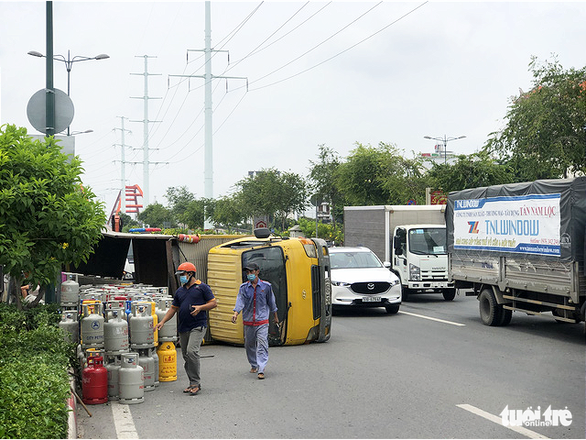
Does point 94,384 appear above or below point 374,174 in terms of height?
below

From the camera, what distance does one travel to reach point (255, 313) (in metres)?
10.5

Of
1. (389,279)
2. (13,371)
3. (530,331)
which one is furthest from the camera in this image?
(389,279)

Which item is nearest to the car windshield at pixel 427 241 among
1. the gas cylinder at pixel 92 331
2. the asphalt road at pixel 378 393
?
the asphalt road at pixel 378 393

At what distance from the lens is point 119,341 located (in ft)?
30.5

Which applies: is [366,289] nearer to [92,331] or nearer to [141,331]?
[141,331]

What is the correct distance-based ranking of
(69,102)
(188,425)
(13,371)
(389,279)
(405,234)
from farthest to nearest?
1. (405,234)
2. (389,279)
3. (69,102)
4. (188,425)
5. (13,371)

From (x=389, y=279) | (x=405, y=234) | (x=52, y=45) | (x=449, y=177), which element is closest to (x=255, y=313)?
(x=52, y=45)

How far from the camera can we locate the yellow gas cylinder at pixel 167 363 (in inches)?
402

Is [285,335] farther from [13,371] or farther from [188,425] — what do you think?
[13,371]

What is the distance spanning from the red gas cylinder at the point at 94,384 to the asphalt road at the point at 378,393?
0.14 m

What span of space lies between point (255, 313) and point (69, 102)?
5.41 m

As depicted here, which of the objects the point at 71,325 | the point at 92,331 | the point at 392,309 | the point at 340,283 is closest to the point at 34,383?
the point at 92,331

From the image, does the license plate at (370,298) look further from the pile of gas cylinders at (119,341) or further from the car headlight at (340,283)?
the pile of gas cylinders at (119,341)

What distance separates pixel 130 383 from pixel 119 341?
0.66 m
